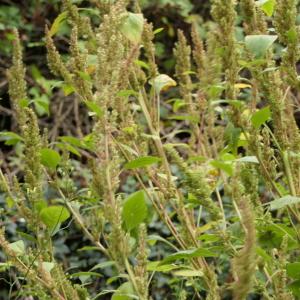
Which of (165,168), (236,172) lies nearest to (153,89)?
(165,168)

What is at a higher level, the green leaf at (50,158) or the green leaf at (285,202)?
the green leaf at (50,158)

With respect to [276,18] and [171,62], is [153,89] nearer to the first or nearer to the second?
[276,18]

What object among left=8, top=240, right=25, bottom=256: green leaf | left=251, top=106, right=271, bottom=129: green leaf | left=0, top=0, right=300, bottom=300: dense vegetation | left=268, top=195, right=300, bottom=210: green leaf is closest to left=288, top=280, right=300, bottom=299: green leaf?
left=0, top=0, right=300, bottom=300: dense vegetation

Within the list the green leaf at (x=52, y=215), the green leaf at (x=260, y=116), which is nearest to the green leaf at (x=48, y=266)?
the green leaf at (x=52, y=215)

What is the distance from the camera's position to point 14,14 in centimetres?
523

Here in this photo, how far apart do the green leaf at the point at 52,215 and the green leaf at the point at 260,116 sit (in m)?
0.51

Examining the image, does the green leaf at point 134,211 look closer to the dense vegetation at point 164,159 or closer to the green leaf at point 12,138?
the dense vegetation at point 164,159

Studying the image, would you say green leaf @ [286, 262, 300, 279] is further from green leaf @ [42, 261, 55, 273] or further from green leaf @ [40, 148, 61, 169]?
green leaf @ [40, 148, 61, 169]

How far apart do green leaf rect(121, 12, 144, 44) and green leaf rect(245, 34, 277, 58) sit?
0.86 feet

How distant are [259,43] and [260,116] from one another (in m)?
0.18

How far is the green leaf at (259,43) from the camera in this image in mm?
1545

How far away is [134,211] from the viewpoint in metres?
1.50

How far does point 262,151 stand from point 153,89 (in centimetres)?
40

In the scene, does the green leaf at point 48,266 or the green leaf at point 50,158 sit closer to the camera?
the green leaf at point 48,266
